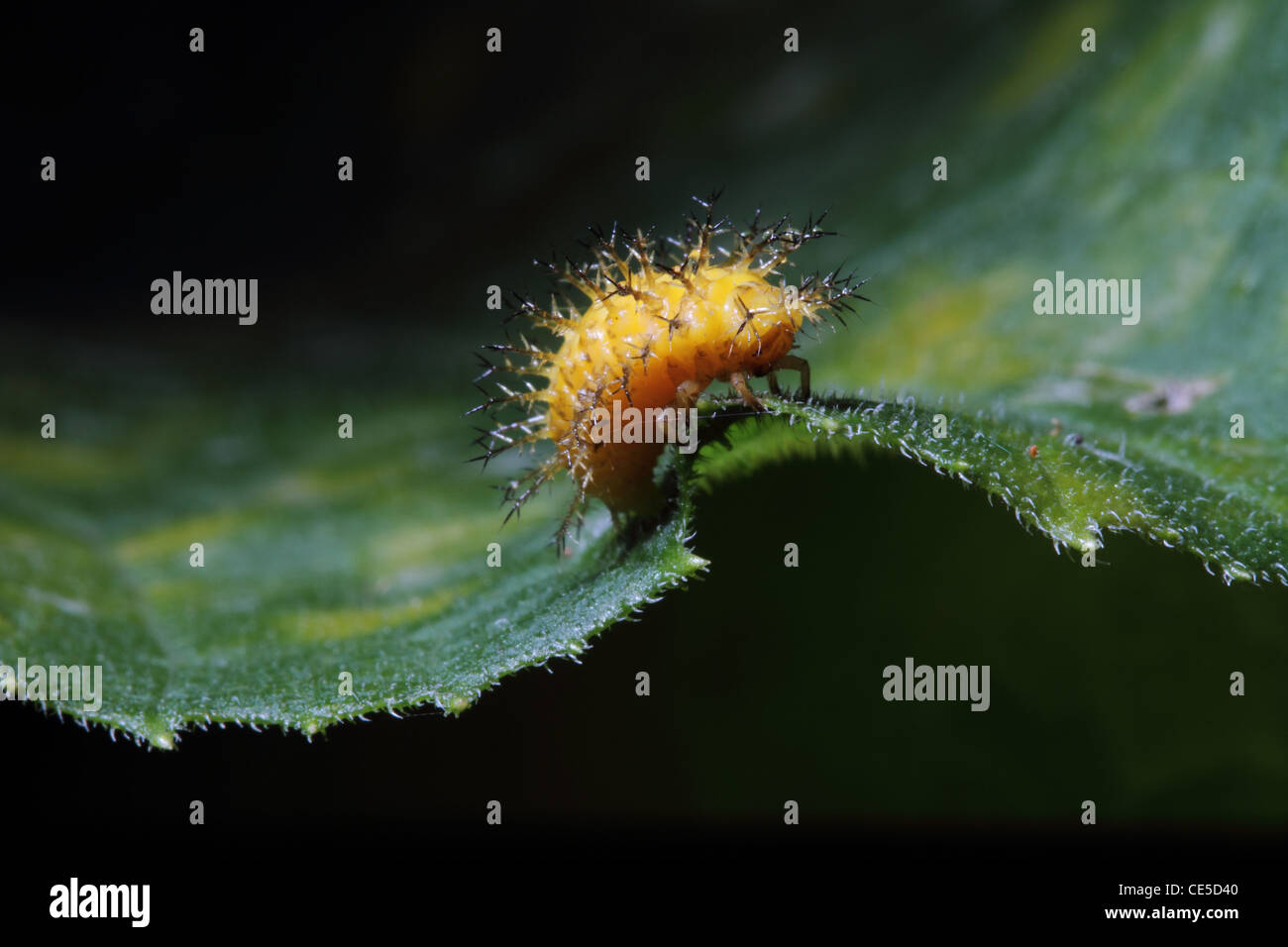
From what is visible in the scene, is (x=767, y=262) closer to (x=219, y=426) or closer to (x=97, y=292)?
(x=219, y=426)

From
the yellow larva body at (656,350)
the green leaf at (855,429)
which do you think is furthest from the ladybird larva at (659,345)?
the green leaf at (855,429)

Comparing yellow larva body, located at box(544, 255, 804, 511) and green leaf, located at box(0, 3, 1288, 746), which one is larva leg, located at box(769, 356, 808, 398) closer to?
yellow larva body, located at box(544, 255, 804, 511)

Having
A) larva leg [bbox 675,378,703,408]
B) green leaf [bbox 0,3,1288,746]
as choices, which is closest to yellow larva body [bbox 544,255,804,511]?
larva leg [bbox 675,378,703,408]

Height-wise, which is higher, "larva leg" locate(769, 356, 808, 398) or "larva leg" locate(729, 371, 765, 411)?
"larva leg" locate(769, 356, 808, 398)

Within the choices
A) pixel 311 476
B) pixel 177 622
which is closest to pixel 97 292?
pixel 311 476

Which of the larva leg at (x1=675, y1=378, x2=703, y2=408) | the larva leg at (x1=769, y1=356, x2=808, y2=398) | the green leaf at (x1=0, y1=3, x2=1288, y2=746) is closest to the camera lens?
the green leaf at (x1=0, y1=3, x2=1288, y2=746)

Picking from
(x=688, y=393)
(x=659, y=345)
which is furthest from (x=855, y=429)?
(x=659, y=345)

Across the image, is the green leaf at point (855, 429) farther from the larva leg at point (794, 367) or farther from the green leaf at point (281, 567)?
the larva leg at point (794, 367)

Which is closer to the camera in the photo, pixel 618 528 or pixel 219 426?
pixel 618 528

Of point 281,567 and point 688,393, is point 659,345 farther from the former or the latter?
point 281,567
